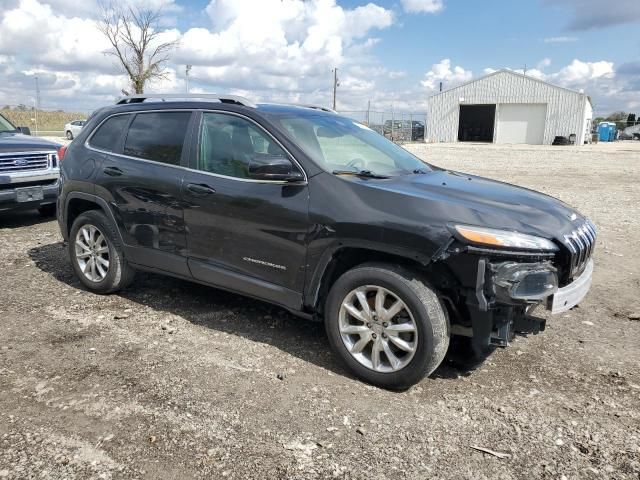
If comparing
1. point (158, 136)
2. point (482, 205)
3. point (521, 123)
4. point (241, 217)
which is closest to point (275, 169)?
point (241, 217)

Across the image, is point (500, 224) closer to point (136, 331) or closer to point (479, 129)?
point (136, 331)

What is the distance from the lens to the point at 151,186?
14.6 ft

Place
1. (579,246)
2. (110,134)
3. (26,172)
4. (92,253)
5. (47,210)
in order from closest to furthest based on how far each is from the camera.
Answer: (579,246)
(110,134)
(92,253)
(26,172)
(47,210)

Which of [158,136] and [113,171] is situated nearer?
[158,136]

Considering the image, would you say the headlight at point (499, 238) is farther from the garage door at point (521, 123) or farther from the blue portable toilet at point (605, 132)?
the blue portable toilet at point (605, 132)

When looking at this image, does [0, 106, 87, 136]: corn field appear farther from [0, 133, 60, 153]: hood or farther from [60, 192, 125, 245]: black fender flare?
[60, 192, 125, 245]: black fender flare

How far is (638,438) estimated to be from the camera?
2967 mm

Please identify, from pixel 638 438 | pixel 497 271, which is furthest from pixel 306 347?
pixel 638 438

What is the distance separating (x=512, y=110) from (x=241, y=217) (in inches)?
1825

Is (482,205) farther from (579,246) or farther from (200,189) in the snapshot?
(200,189)

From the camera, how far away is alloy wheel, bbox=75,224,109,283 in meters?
5.05

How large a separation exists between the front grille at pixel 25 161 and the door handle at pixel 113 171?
378 cm

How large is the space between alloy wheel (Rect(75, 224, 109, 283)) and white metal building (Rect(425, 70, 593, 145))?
45.1 m

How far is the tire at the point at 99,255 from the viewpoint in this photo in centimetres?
492
